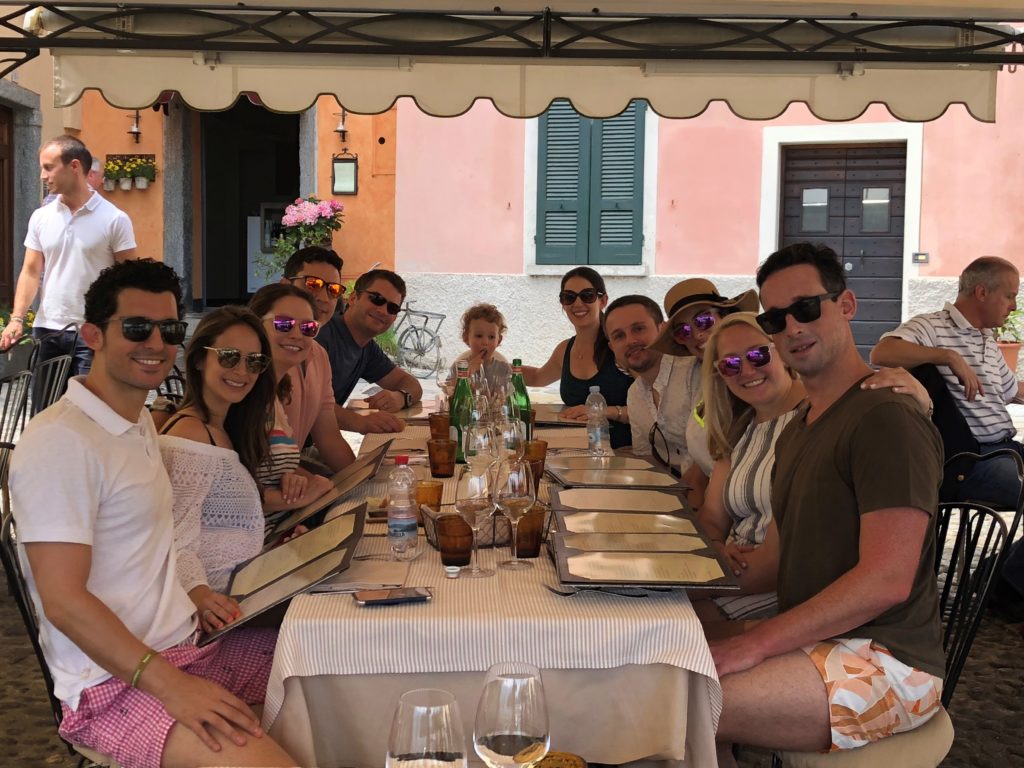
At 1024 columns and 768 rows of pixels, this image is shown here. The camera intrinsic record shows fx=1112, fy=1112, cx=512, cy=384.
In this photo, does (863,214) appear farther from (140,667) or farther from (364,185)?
(140,667)

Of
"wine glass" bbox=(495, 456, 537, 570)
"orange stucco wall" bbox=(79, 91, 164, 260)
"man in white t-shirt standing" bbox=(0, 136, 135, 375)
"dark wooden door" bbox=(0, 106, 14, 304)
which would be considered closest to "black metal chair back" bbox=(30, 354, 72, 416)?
→ "man in white t-shirt standing" bbox=(0, 136, 135, 375)

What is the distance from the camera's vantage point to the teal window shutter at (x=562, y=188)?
1330cm

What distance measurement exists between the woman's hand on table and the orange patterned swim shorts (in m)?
1.13

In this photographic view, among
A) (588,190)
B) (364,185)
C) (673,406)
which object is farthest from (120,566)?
(364,185)

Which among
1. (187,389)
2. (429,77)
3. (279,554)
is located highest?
(429,77)

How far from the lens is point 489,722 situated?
1.35 meters

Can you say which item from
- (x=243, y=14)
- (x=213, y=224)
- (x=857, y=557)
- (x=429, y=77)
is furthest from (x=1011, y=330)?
(x=213, y=224)

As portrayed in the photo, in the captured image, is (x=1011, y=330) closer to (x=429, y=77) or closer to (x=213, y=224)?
(x=429, y=77)

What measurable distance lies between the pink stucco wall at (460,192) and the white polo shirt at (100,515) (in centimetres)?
1143

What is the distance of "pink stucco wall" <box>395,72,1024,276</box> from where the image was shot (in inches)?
474

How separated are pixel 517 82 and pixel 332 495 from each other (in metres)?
2.59

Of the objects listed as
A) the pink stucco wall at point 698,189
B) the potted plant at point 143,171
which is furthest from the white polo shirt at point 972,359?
the potted plant at point 143,171

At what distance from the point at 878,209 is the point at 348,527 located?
1129 centimetres

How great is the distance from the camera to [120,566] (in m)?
2.05
